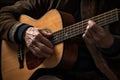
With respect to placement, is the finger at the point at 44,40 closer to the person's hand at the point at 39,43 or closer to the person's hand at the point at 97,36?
the person's hand at the point at 39,43

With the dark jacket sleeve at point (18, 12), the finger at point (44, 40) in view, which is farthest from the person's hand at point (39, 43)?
the dark jacket sleeve at point (18, 12)

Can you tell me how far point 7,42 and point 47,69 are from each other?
352 mm

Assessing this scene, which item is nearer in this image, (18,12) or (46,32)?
(46,32)

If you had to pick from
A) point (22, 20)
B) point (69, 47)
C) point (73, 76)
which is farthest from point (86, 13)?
point (22, 20)

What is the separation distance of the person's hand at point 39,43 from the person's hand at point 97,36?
19cm

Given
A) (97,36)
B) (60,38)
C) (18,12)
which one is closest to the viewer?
(97,36)

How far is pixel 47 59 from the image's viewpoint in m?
1.18

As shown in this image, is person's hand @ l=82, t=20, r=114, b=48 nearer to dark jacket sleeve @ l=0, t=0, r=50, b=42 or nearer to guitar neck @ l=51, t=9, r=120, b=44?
guitar neck @ l=51, t=9, r=120, b=44

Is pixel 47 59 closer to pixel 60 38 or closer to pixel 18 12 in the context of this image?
pixel 60 38

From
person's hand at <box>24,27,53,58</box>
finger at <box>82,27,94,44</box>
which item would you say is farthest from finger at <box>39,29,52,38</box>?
finger at <box>82,27,94,44</box>

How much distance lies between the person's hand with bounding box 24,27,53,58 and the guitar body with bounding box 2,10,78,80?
1.0 inches

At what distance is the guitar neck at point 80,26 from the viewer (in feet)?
3.30

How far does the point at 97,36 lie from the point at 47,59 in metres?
0.26

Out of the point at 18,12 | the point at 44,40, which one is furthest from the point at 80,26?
the point at 18,12
